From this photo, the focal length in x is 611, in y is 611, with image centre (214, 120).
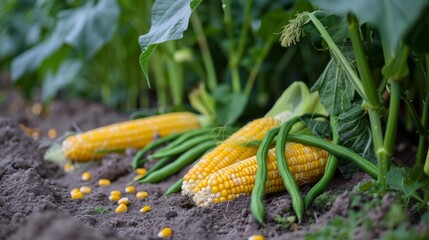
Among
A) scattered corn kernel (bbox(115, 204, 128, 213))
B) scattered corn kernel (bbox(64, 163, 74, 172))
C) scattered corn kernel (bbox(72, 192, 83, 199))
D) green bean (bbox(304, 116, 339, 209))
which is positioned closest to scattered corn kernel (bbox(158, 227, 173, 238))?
scattered corn kernel (bbox(115, 204, 128, 213))

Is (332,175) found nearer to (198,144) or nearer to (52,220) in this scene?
(198,144)

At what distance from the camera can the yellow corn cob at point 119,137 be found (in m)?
3.27

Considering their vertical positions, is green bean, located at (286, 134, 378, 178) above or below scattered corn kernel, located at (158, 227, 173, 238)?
above

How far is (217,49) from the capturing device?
463cm

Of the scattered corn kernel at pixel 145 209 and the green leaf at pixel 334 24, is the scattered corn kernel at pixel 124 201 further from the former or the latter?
the green leaf at pixel 334 24

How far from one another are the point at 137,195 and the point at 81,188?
0.32m

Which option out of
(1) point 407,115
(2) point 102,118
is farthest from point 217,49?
(1) point 407,115

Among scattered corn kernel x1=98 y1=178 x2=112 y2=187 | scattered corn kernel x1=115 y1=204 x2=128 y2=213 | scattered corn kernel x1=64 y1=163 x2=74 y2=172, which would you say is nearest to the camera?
scattered corn kernel x1=115 y1=204 x2=128 y2=213

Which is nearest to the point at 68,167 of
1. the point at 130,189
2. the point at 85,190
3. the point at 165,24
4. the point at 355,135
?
the point at 85,190

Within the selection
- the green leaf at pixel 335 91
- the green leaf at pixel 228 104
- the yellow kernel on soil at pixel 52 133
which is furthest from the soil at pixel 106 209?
the yellow kernel on soil at pixel 52 133

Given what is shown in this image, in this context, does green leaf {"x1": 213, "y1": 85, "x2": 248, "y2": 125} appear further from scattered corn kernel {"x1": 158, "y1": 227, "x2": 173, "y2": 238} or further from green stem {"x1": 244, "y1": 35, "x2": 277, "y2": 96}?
scattered corn kernel {"x1": 158, "y1": 227, "x2": 173, "y2": 238}

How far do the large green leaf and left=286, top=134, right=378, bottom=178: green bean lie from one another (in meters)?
0.66

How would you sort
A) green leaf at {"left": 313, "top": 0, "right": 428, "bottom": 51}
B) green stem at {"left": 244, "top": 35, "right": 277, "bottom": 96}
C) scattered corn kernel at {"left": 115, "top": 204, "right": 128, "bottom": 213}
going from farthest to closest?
green stem at {"left": 244, "top": 35, "right": 277, "bottom": 96} → scattered corn kernel at {"left": 115, "top": 204, "right": 128, "bottom": 213} → green leaf at {"left": 313, "top": 0, "right": 428, "bottom": 51}

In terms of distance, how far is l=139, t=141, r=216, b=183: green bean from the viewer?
2.83 metres
